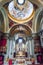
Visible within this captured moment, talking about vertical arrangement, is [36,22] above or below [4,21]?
below

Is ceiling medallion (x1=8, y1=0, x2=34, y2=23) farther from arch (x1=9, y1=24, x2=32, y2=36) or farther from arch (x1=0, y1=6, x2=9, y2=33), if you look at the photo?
arch (x1=0, y1=6, x2=9, y2=33)

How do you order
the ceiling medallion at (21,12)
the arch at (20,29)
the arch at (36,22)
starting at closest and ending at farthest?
the arch at (36,22)
the ceiling medallion at (21,12)
the arch at (20,29)

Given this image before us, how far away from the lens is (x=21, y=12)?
18.4m

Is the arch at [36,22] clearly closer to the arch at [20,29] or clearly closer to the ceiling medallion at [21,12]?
the ceiling medallion at [21,12]

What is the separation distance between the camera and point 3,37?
54.4ft

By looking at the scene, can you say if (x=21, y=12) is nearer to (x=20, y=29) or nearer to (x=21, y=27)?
(x=21, y=27)

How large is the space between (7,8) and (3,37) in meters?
2.75

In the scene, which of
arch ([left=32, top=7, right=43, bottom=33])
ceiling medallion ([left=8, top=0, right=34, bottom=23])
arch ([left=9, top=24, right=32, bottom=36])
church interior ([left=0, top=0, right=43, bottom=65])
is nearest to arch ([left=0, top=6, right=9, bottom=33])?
church interior ([left=0, top=0, right=43, bottom=65])

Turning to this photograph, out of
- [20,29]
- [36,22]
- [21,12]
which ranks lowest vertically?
[20,29]

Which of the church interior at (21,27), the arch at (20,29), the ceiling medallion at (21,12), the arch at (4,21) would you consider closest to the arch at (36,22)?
the church interior at (21,27)

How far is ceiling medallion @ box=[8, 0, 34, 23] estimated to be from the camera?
17.3 metres

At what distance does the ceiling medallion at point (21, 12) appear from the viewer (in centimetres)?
1728

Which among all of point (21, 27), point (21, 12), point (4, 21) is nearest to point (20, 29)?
point (21, 27)

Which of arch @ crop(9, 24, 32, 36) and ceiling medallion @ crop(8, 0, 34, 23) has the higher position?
ceiling medallion @ crop(8, 0, 34, 23)
